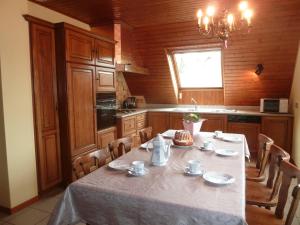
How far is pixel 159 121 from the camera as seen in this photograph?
518cm

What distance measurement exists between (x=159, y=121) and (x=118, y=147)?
284cm

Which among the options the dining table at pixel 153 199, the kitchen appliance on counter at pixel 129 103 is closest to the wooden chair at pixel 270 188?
the dining table at pixel 153 199

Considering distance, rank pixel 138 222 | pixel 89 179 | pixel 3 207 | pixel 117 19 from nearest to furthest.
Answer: pixel 138 222
pixel 89 179
pixel 3 207
pixel 117 19

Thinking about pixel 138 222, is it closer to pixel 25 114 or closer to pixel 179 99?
pixel 25 114

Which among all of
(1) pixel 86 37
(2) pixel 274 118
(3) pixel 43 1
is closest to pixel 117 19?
(1) pixel 86 37

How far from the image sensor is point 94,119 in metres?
3.40

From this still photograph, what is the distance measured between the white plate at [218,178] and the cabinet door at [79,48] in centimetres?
219

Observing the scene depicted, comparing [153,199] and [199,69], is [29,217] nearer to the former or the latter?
[153,199]

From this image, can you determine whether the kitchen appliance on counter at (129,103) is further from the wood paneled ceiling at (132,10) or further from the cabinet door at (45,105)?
the cabinet door at (45,105)

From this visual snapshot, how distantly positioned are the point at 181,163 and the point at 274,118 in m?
3.21

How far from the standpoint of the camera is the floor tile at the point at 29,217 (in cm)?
236

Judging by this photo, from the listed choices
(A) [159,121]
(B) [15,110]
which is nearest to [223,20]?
(B) [15,110]

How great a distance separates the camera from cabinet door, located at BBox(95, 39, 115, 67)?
3.41 meters

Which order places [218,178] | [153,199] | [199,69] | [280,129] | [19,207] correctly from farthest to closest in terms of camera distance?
[199,69]
[280,129]
[19,207]
[218,178]
[153,199]
